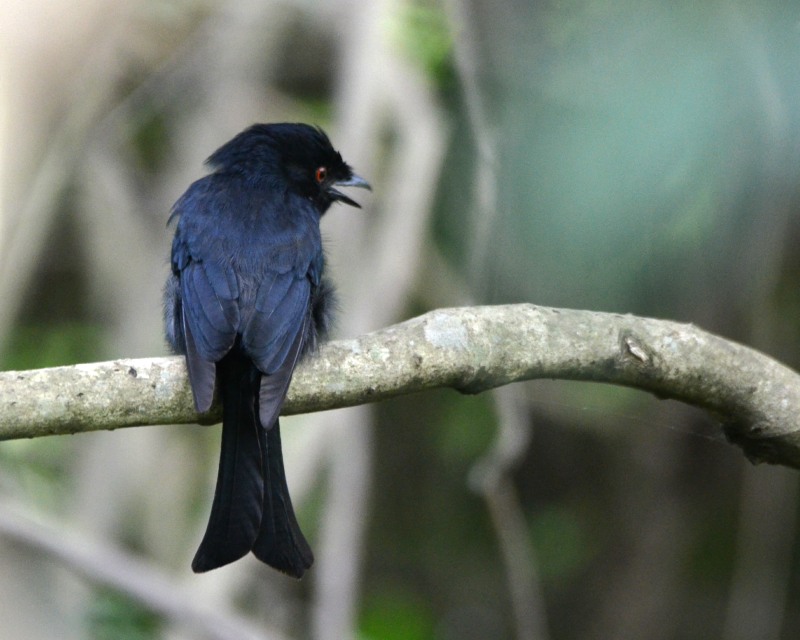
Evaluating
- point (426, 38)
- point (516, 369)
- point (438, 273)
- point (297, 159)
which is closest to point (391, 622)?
point (438, 273)

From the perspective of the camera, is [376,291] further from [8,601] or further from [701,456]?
[701,456]

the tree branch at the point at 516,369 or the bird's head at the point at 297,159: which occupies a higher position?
the bird's head at the point at 297,159

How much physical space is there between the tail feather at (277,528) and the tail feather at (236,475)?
22 mm

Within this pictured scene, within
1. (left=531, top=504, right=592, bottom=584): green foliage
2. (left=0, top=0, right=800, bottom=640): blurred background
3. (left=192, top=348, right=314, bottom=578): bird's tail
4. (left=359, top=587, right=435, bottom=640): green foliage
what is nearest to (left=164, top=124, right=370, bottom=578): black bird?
(left=192, top=348, right=314, bottom=578): bird's tail

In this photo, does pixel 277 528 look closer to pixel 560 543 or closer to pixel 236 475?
pixel 236 475

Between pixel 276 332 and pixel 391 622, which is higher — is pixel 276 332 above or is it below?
above

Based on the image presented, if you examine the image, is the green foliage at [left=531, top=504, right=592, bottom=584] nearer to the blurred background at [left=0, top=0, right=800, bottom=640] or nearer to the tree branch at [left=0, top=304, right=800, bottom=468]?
the blurred background at [left=0, top=0, right=800, bottom=640]

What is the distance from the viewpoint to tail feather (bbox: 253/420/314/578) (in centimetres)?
293

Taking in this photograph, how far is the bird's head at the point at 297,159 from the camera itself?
4094 millimetres

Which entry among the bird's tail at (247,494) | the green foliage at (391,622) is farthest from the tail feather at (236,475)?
the green foliage at (391,622)

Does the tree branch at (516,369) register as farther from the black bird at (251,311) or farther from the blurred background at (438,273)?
the blurred background at (438,273)

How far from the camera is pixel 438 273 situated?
18.8ft

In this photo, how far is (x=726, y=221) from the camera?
4.24 m

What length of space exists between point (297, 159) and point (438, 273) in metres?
1.72
